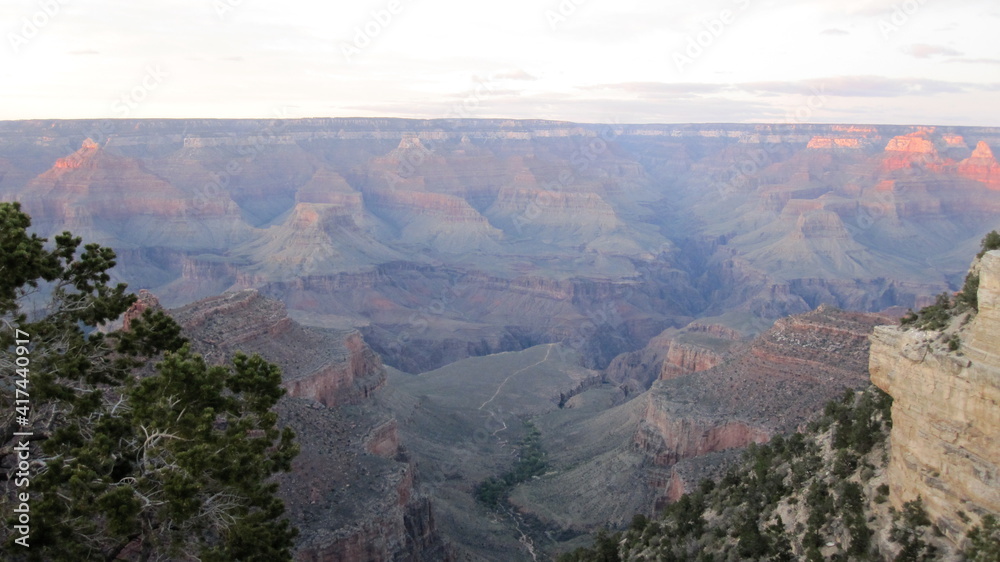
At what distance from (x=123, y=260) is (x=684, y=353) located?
111 m

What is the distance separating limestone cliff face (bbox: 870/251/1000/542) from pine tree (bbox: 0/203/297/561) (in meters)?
13.4

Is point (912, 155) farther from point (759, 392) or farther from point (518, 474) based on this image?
point (518, 474)

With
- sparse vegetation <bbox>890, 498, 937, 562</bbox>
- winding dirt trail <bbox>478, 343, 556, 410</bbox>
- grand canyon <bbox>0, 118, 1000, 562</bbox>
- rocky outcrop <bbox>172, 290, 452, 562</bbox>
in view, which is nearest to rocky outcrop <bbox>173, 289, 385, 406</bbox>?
rocky outcrop <bbox>172, 290, 452, 562</bbox>

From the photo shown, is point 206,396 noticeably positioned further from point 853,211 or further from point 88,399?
point 853,211

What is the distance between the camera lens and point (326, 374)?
48219 millimetres

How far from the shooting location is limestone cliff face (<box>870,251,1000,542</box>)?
13.7m

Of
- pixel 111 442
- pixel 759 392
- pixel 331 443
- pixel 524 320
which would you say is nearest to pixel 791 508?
pixel 111 442

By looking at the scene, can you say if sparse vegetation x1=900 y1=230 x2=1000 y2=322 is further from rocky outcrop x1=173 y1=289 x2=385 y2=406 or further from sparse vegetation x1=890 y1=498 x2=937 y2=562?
rocky outcrop x1=173 y1=289 x2=385 y2=406

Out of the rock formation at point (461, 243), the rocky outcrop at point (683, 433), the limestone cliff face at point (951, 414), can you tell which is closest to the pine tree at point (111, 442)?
the limestone cliff face at point (951, 414)

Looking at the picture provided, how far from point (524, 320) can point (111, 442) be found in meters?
109

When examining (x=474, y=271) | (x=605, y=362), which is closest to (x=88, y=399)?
(x=605, y=362)

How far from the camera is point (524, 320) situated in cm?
12369

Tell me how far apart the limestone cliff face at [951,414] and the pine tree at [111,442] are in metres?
13.4

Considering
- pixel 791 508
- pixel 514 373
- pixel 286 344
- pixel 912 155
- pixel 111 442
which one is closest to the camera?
pixel 111 442
